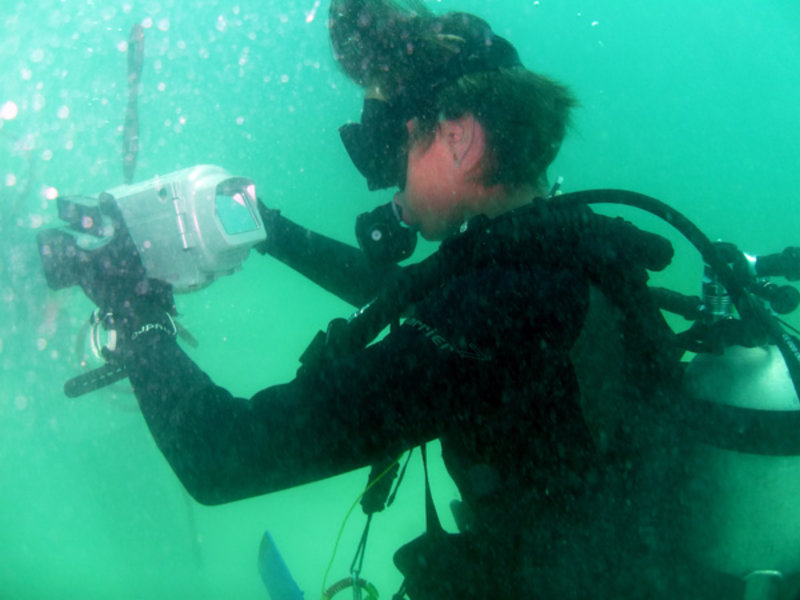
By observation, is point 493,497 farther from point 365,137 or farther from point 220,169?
point 220,169

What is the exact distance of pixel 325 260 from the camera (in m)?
3.05

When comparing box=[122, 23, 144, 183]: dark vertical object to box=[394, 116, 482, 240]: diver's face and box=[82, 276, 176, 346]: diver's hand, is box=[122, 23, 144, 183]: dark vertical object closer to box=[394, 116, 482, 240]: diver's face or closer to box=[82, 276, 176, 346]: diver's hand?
box=[82, 276, 176, 346]: diver's hand

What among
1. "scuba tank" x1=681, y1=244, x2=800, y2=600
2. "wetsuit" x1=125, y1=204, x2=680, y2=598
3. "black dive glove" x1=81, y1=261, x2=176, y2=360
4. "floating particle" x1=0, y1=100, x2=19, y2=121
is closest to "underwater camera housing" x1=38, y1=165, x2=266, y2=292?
"black dive glove" x1=81, y1=261, x2=176, y2=360

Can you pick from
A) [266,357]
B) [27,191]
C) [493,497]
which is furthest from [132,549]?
[493,497]

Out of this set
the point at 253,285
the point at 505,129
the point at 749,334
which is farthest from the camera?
the point at 253,285

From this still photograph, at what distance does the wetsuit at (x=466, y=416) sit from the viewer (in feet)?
4.00

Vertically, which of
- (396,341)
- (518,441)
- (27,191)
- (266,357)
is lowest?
(518,441)

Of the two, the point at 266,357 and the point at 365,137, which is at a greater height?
the point at 266,357

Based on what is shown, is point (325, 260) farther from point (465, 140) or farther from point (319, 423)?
point (319, 423)

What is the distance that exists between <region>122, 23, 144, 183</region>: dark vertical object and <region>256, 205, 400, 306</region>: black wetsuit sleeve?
77 cm

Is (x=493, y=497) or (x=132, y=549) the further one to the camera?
(x=132, y=549)

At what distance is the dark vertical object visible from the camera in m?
2.78

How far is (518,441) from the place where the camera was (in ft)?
4.37

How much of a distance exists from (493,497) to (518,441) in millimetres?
188
